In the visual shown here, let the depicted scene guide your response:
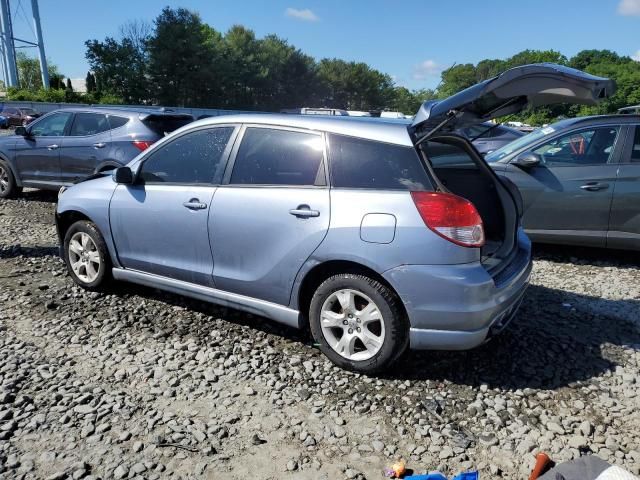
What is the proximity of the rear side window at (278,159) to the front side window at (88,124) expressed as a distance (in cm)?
565

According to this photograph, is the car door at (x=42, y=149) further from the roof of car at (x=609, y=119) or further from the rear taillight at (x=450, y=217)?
the roof of car at (x=609, y=119)

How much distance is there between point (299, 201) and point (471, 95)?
1.24 metres

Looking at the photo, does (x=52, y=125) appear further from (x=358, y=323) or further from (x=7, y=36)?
(x=7, y=36)

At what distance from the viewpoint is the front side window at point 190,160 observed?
380 centimetres

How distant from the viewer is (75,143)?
332 inches

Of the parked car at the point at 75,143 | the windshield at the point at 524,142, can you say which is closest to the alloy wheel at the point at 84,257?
the parked car at the point at 75,143

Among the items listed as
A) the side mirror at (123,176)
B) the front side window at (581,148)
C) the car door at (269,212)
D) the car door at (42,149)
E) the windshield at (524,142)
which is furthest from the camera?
the car door at (42,149)

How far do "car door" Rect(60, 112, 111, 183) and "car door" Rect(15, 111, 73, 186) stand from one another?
179 millimetres

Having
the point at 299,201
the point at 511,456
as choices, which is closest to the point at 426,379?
the point at 511,456

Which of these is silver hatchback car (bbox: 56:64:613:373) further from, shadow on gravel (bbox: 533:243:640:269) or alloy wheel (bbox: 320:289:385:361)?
shadow on gravel (bbox: 533:243:640:269)

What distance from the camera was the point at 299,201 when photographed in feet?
10.8

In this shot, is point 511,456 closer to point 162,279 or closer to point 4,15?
point 162,279

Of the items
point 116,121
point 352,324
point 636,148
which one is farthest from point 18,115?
point 352,324

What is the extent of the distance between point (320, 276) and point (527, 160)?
3.68 m
